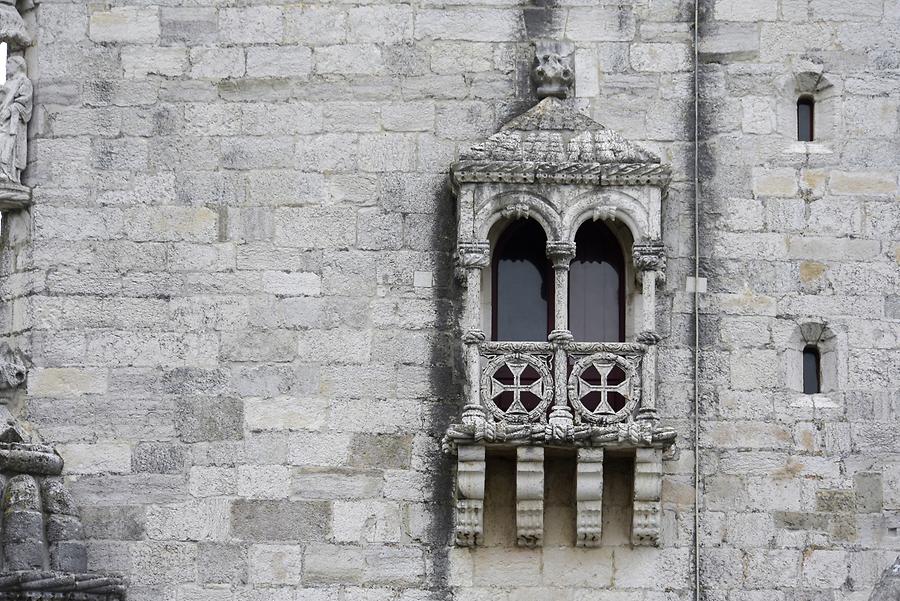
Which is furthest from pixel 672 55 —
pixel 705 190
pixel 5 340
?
pixel 5 340

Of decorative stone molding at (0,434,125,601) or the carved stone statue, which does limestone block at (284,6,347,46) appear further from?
decorative stone molding at (0,434,125,601)

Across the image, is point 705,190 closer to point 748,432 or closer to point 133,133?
point 748,432

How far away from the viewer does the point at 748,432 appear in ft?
47.4

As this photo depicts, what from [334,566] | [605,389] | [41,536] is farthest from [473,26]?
[41,536]

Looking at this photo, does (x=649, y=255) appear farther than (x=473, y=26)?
No

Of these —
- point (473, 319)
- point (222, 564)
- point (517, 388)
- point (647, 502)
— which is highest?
point (473, 319)

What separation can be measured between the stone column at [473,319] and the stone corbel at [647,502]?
1.08 m

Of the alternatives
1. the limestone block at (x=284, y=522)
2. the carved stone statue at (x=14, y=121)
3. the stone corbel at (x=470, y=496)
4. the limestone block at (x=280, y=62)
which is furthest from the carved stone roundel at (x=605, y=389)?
the carved stone statue at (x=14, y=121)

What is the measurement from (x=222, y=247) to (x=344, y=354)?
108 centimetres

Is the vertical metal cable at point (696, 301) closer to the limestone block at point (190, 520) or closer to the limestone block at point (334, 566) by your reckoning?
the limestone block at point (334, 566)

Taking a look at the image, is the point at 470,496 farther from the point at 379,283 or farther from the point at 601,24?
the point at 601,24

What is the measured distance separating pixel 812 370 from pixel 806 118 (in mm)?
1702

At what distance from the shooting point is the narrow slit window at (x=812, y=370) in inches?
577

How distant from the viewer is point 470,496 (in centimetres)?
1417
